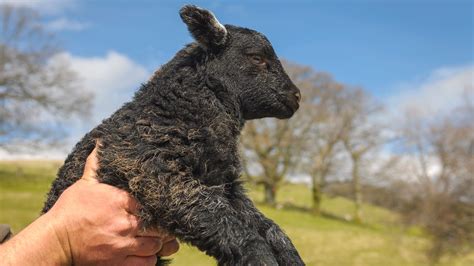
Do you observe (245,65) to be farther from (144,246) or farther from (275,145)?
(275,145)

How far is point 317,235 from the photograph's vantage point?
3712cm

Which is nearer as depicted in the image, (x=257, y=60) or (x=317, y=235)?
(x=257, y=60)

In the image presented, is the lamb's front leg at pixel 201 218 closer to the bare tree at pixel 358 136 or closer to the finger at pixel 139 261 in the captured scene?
the finger at pixel 139 261

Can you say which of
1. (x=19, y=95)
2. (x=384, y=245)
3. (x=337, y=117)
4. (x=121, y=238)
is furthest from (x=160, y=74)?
(x=337, y=117)

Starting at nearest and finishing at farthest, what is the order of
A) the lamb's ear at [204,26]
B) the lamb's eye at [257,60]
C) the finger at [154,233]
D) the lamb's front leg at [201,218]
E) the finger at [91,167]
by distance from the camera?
the lamb's front leg at [201,218], the finger at [154,233], the finger at [91,167], the lamb's ear at [204,26], the lamb's eye at [257,60]

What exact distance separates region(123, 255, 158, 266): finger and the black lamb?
0.30 meters

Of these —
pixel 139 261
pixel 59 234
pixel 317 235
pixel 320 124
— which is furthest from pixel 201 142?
pixel 320 124

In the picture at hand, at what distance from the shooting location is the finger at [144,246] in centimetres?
347

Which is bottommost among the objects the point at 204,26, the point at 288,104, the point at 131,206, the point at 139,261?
the point at 139,261

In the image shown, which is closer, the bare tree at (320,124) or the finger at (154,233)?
the finger at (154,233)

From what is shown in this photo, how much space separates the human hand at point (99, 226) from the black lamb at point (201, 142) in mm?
98

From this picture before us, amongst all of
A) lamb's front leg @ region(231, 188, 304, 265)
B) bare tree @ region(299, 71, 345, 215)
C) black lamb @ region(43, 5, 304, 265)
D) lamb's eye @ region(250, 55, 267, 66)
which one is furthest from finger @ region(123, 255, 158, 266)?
bare tree @ region(299, 71, 345, 215)

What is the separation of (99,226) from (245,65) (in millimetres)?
1669

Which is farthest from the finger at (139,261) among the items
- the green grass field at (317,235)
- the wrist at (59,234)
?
the green grass field at (317,235)
